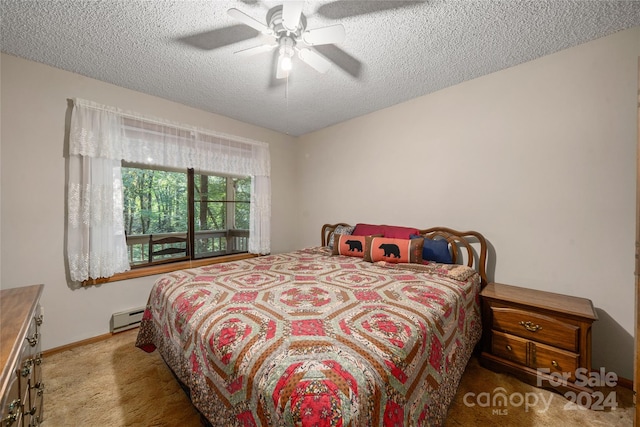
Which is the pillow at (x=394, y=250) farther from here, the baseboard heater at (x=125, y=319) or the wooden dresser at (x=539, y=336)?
the baseboard heater at (x=125, y=319)

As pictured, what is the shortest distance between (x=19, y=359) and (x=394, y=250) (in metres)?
2.37

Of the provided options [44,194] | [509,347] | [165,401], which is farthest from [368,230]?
[44,194]

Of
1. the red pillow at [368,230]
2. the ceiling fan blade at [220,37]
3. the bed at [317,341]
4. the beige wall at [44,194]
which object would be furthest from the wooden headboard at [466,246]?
the beige wall at [44,194]

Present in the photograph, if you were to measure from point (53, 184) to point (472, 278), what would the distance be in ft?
12.2

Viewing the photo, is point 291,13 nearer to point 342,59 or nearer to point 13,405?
point 342,59

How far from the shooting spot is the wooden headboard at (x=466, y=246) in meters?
2.27

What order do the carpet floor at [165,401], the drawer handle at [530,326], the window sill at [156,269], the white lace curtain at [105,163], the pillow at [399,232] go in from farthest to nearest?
1. the pillow at [399,232]
2. the window sill at [156,269]
3. the white lace curtain at [105,163]
4. the drawer handle at [530,326]
5. the carpet floor at [165,401]

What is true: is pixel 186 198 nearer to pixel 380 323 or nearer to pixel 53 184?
pixel 53 184

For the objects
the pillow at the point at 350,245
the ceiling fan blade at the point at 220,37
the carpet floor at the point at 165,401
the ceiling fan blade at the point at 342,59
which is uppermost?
the ceiling fan blade at the point at 342,59

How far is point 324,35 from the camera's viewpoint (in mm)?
1554

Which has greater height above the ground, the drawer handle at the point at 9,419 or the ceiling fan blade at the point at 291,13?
the ceiling fan blade at the point at 291,13

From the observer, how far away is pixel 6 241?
2.04 meters

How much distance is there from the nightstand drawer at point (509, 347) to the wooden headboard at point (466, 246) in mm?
494

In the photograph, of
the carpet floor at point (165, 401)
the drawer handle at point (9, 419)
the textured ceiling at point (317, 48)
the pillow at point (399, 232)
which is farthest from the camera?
the pillow at point (399, 232)
